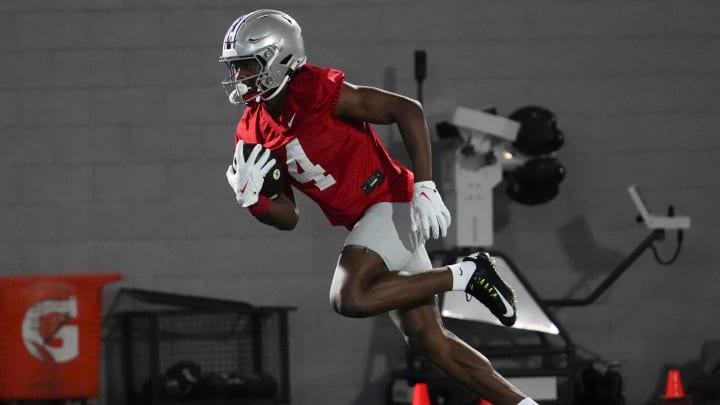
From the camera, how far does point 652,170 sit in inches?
270

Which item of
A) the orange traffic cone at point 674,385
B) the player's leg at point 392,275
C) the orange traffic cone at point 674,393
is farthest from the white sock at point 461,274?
the orange traffic cone at point 674,385

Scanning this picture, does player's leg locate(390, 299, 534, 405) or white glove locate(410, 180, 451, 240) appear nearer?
white glove locate(410, 180, 451, 240)

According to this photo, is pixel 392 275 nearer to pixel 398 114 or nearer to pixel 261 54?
pixel 398 114

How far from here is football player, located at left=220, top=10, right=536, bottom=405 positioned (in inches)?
165

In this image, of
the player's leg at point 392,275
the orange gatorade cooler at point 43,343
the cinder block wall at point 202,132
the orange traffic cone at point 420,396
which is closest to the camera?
the player's leg at point 392,275

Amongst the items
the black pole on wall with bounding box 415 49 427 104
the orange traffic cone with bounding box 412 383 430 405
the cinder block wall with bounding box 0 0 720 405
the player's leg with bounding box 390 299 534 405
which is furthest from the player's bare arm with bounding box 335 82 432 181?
the cinder block wall with bounding box 0 0 720 405

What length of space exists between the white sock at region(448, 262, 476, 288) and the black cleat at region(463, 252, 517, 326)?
1cm

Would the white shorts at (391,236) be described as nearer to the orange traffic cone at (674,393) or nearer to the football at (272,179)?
the football at (272,179)

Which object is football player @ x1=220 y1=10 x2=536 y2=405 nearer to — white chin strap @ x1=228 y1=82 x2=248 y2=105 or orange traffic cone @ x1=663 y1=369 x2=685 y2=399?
white chin strap @ x1=228 y1=82 x2=248 y2=105

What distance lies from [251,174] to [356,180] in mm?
411

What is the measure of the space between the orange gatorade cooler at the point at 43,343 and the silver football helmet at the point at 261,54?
255cm

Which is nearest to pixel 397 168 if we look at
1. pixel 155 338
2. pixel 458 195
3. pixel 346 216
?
pixel 346 216

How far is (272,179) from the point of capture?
4.21 metres

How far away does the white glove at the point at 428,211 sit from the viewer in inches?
159
